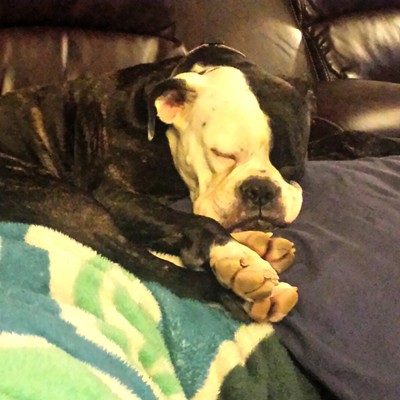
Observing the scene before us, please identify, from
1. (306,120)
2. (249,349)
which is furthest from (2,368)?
(306,120)

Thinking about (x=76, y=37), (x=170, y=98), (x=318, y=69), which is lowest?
(x=318, y=69)

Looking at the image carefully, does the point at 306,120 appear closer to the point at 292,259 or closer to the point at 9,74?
the point at 292,259

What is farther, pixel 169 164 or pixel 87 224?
pixel 169 164

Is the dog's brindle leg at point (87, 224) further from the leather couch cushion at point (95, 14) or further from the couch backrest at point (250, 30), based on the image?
the couch backrest at point (250, 30)

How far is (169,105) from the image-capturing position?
1438mm

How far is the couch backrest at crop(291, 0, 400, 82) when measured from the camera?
2283mm

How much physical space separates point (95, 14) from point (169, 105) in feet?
1.93

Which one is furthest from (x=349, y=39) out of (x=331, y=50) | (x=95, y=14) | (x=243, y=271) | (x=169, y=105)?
(x=243, y=271)

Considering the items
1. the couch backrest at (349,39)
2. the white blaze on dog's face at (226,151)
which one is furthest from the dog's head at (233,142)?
the couch backrest at (349,39)

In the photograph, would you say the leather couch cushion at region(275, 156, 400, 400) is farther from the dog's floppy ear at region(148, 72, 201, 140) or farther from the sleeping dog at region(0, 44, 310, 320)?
the dog's floppy ear at region(148, 72, 201, 140)

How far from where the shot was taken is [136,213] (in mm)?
1329

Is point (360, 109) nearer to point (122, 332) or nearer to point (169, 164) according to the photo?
point (169, 164)

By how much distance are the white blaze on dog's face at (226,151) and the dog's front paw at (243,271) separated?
177 millimetres

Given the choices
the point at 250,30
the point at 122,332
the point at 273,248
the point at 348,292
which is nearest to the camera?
the point at 122,332
